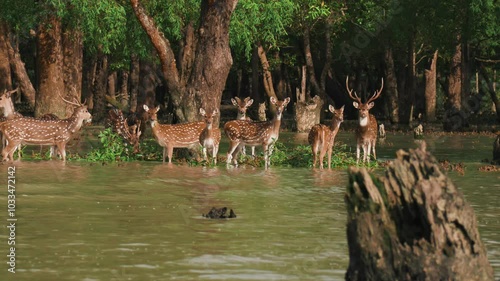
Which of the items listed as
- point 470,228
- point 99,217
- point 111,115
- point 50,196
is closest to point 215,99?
point 111,115

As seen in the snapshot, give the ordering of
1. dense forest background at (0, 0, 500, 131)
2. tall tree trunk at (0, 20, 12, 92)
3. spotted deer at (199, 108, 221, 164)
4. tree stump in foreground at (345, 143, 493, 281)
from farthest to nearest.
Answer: tall tree trunk at (0, 20, 12, 92) < dense forest background at (0, 0, 500, 131) < spotted deer at (199, 108, 221, 164) < tree stump in foreground at (345, 143, 493, 281)

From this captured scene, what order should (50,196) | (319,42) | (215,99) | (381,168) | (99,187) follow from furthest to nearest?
(319,42) → (215,99) → (381,168) → (99,187) → (50,196)

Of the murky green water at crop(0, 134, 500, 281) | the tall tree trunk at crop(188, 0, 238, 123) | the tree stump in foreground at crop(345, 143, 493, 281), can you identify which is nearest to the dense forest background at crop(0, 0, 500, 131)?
the tall tree trunk at crop(188, 0, 238, 123)

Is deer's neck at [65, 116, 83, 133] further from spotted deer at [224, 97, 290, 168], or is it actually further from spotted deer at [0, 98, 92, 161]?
spotted deer at [224, 97, 290, 168]

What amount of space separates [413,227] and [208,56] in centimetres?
1741

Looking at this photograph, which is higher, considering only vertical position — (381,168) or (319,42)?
(319,42)

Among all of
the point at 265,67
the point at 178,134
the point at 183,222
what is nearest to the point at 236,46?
the point at 265,67

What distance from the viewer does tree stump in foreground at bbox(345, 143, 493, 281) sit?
395 inches

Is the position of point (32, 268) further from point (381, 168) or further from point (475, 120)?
point (475, 120)

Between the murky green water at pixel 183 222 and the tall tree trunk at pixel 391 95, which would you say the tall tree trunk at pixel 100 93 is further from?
the murky green water at pixel 183 222

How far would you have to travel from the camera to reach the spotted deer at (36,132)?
25203 mm

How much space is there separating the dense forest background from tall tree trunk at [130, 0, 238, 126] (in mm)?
23

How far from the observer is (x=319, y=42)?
210 ft

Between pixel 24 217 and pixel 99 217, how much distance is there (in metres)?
1.02
